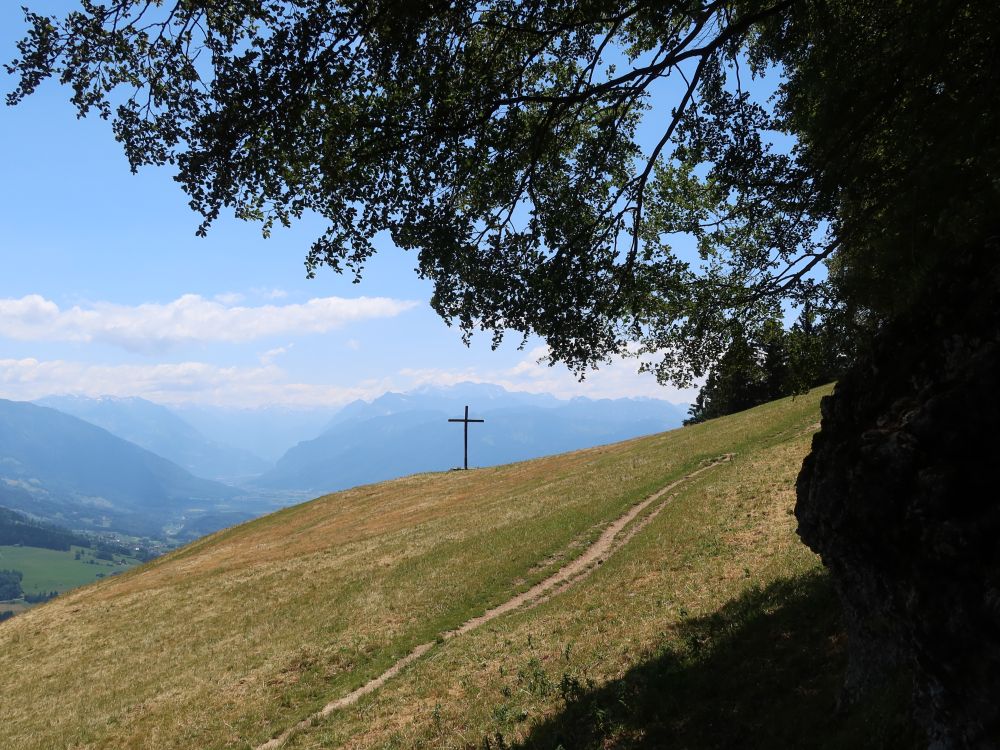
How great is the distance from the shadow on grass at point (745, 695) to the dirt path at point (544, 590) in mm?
6278

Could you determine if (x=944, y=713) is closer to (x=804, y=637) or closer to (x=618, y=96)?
(x=804, y=637)

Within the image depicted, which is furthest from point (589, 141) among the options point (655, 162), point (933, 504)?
point (933, 504)

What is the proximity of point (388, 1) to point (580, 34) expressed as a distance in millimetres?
4072

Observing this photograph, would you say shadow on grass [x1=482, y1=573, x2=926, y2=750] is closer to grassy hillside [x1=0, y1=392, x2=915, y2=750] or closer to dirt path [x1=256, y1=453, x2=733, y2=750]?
grassy hillside [x1=0, y1=392, x2=915, y2=750]

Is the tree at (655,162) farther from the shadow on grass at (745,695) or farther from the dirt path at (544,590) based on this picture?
the dirt path at (544,590)

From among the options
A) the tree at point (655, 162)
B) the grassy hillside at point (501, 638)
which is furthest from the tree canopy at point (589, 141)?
the grassy hillside at point (501, 638)

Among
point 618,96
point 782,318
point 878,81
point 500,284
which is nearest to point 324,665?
point 500,284

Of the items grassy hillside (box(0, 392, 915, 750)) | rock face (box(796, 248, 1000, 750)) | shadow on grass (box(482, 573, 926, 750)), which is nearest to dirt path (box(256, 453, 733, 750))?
grassy hillside (box(0, 392, 915, 750))

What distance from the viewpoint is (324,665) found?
18250 millimetres

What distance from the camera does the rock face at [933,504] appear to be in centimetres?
556

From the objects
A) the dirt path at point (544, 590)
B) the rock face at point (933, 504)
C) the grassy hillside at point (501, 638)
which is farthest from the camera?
the dirt path at point (544, 590)

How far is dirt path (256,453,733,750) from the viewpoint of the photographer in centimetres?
1533

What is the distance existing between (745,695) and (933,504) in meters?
5.43

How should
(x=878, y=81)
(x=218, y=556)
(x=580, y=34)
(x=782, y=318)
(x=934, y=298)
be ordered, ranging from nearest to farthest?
(x=934, y=298), (x=878, y=81), (x=580, y=34), (x=782, y=318), (x=218, y=556)
